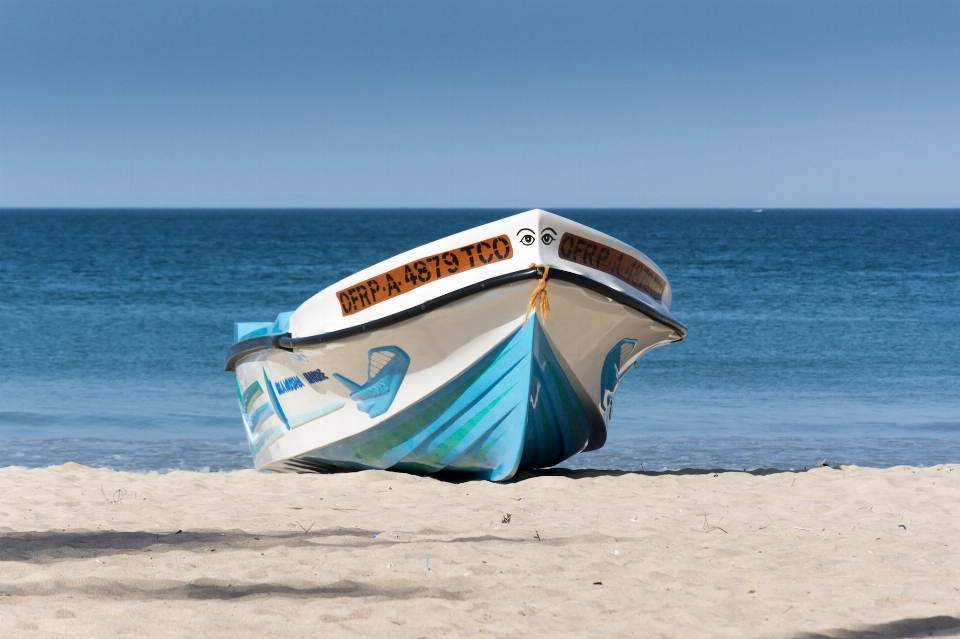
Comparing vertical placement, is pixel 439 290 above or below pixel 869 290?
below

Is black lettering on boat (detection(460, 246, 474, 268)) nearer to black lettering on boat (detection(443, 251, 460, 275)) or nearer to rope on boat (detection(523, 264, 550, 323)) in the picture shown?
black lettering on boat (detection(443, 251, 460, 275))

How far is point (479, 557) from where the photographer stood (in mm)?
4594

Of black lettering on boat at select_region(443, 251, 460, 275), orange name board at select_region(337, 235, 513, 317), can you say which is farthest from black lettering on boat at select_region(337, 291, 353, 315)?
black lettering on boat at select_region(443, 251, 460, 275)

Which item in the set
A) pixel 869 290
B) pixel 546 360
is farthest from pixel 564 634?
pixel 869 290

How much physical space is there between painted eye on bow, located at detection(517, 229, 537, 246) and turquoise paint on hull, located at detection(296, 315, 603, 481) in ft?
1.58

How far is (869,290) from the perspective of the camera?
2881cm

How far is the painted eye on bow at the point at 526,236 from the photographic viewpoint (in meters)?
5.78

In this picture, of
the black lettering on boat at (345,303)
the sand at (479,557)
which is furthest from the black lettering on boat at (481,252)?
the sand at (479,557)

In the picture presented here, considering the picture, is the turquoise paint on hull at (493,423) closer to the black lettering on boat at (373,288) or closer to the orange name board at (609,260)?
the orange name board at (609,260)

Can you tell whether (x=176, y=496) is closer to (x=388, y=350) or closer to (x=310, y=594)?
(x=388, y=350)

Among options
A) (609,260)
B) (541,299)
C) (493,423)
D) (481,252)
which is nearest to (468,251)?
(481,252)

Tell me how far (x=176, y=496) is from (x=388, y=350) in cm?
163

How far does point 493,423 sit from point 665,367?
9.48m

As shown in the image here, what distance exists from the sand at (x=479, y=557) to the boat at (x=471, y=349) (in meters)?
0.29
